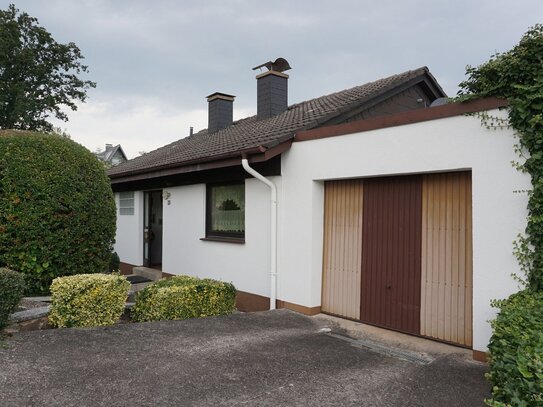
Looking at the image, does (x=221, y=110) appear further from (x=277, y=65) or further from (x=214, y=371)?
(x=214, y=371)

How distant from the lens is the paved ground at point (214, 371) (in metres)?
3.31

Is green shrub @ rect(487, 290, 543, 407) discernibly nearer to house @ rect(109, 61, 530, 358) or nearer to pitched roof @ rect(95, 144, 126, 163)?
house @ rect(109, 61, 530, 358)

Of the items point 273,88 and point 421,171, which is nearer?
point 421,171

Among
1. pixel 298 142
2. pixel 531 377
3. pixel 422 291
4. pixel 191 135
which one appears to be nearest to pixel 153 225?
pixel 191 135

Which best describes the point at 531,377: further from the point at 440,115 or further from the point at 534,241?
the point at 440,115

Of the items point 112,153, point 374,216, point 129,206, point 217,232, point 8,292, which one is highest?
point 112,153

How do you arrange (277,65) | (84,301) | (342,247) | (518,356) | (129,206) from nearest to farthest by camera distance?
(518,356), (84,301), (342,247), (277,65), (129,206)

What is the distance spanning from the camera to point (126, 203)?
12531mm

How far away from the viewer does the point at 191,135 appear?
15883 mm

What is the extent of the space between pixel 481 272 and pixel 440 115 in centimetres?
192

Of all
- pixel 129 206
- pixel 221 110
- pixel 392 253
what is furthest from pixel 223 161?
pixel 221 110

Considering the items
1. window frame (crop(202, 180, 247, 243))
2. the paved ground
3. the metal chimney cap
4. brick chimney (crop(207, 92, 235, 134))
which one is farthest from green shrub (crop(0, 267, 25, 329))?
brick chimney (crop(207, 92, 235, 134))

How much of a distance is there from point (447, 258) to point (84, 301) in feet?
15.8

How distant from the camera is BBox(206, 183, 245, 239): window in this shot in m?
8.05
